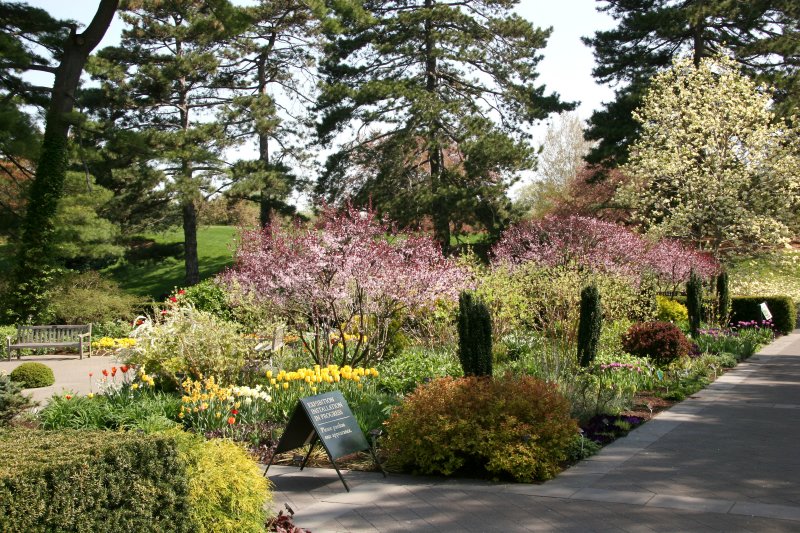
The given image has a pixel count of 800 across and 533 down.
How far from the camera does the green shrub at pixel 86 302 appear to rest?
2144cm

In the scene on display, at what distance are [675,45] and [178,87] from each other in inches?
813

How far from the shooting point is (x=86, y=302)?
71.2ft

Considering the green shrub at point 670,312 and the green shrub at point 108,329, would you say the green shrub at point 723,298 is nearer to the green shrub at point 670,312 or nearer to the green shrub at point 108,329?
the green shrub at point 670,312

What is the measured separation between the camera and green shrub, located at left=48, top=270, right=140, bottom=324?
21.4 metres

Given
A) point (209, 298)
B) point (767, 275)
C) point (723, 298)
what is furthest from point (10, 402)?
point (767, 275)

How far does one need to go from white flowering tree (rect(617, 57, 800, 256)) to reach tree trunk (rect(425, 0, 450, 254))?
6.77m

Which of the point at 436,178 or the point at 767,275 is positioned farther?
the point at 436,178

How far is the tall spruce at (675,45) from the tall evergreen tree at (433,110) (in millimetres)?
3382

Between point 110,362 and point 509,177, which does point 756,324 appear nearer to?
point 509,177

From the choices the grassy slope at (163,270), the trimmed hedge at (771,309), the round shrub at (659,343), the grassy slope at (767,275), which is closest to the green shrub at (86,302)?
the grassy slope at (163,270)

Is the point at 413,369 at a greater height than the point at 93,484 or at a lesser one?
lesser

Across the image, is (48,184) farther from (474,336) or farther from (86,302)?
(474,336)

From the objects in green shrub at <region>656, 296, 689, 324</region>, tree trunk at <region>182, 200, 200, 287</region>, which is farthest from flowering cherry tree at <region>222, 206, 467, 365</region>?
tree trunk at <region>182, 200, 200, 287</region>

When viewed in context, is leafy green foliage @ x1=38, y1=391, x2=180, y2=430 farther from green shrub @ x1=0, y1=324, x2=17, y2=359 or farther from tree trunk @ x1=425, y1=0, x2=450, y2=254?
tree trunk @ x1=425, y1=0, x2=450, y2=254
